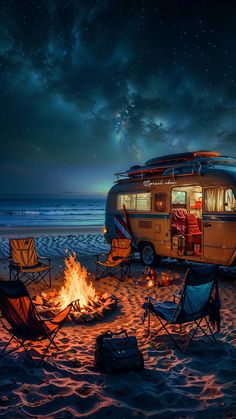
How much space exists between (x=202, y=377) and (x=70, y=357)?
1624 millimetres

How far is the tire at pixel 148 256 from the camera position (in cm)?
1077

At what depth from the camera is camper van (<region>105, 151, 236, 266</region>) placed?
868 cm

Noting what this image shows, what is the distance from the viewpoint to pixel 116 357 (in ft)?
13.3

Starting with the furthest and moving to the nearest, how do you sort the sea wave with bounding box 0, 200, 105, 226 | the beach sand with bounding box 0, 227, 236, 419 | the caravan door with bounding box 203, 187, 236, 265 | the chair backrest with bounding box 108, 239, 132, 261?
1. the sea wave with bounding box 0, 200, 105, 226
2. the chair backrest with bounding box 108, 239, 132, 261
3. the caravan door with bounding box 203, 187, 236, 265
4. the beach sand with bounding box 0, 227, 236, 419

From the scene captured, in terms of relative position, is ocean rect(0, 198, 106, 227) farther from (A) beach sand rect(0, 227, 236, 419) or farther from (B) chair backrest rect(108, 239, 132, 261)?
(A) beach sand rect(0, 227, 236, 419)

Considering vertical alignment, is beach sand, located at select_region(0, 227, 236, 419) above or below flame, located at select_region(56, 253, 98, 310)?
below

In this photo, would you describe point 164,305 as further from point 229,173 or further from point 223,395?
point 229,173

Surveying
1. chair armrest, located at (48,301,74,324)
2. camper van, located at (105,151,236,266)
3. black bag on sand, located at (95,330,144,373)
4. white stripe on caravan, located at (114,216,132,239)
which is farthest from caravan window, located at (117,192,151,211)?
black bag on sand, located at (95,330,144,373)

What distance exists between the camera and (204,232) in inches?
360

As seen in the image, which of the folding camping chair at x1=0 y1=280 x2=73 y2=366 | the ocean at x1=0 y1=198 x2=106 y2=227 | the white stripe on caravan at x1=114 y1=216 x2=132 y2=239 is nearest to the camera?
the folding camping chair at x1=0 y1=280 x2=73 y2=366

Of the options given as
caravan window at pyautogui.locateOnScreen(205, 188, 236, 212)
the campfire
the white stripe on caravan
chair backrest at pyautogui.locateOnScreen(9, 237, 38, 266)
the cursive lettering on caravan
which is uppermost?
the cursive lettering on caravan

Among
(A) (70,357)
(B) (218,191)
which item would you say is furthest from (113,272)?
→ (A) (70,357)

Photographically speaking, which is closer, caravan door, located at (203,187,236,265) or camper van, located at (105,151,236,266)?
caravan door, located at (203,187,236,265)

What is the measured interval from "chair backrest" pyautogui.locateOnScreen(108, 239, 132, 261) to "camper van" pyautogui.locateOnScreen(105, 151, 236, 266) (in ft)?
4.86
